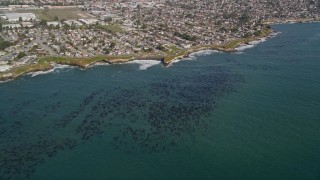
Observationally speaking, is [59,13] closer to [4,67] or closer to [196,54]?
[4,67]

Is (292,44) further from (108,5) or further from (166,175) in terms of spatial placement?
(108,5)

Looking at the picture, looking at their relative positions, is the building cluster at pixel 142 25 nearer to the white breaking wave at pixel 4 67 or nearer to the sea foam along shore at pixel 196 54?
the sea foam along shore at pixel 196 54

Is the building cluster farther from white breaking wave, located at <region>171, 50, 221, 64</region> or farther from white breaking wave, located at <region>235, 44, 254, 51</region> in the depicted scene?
white breaking wave, located at <region>235, 44, 254, 51</region>

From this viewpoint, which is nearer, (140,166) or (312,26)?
(140,166)

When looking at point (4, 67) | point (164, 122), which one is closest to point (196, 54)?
point (164, 122)

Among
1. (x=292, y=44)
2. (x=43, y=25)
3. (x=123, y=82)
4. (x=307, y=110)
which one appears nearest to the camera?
(x=307, y=110)

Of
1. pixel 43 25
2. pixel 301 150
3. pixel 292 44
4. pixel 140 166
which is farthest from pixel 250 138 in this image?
pixel 43 25
